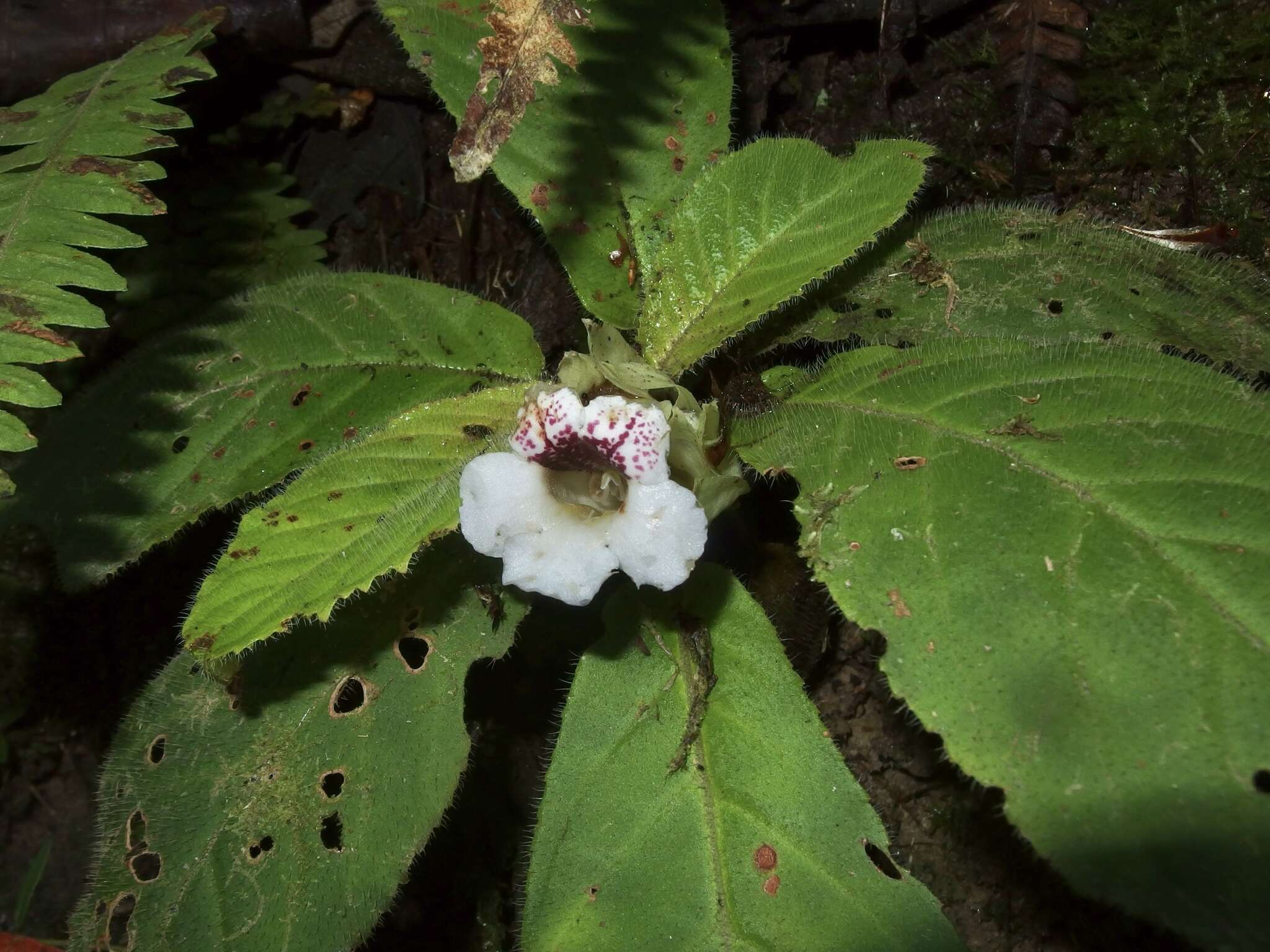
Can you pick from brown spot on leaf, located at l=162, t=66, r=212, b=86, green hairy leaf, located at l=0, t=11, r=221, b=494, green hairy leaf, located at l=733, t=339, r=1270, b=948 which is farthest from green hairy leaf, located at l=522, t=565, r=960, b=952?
brown spot on leaf, located at l=162, t=66, r=212, b=86

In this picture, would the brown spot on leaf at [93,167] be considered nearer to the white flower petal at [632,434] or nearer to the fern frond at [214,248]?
the fern frond at [214,248]

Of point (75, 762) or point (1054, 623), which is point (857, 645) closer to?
point (1054, 623)

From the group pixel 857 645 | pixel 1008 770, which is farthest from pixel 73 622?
pixel 1008 770

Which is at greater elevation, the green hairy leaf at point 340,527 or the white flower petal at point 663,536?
the white flower petal at point 663,536

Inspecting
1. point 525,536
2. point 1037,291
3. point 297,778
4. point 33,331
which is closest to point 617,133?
point 1037,291

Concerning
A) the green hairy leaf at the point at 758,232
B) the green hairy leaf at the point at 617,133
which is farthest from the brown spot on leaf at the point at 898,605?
the green hairy leaf at the point at 617,133

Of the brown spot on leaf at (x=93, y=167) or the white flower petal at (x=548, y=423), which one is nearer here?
the white flower petal at (x=548, y=423)

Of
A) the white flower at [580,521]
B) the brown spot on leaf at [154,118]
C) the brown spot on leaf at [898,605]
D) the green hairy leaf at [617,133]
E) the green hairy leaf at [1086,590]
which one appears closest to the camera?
the green hairy leaf at [1086,590]
